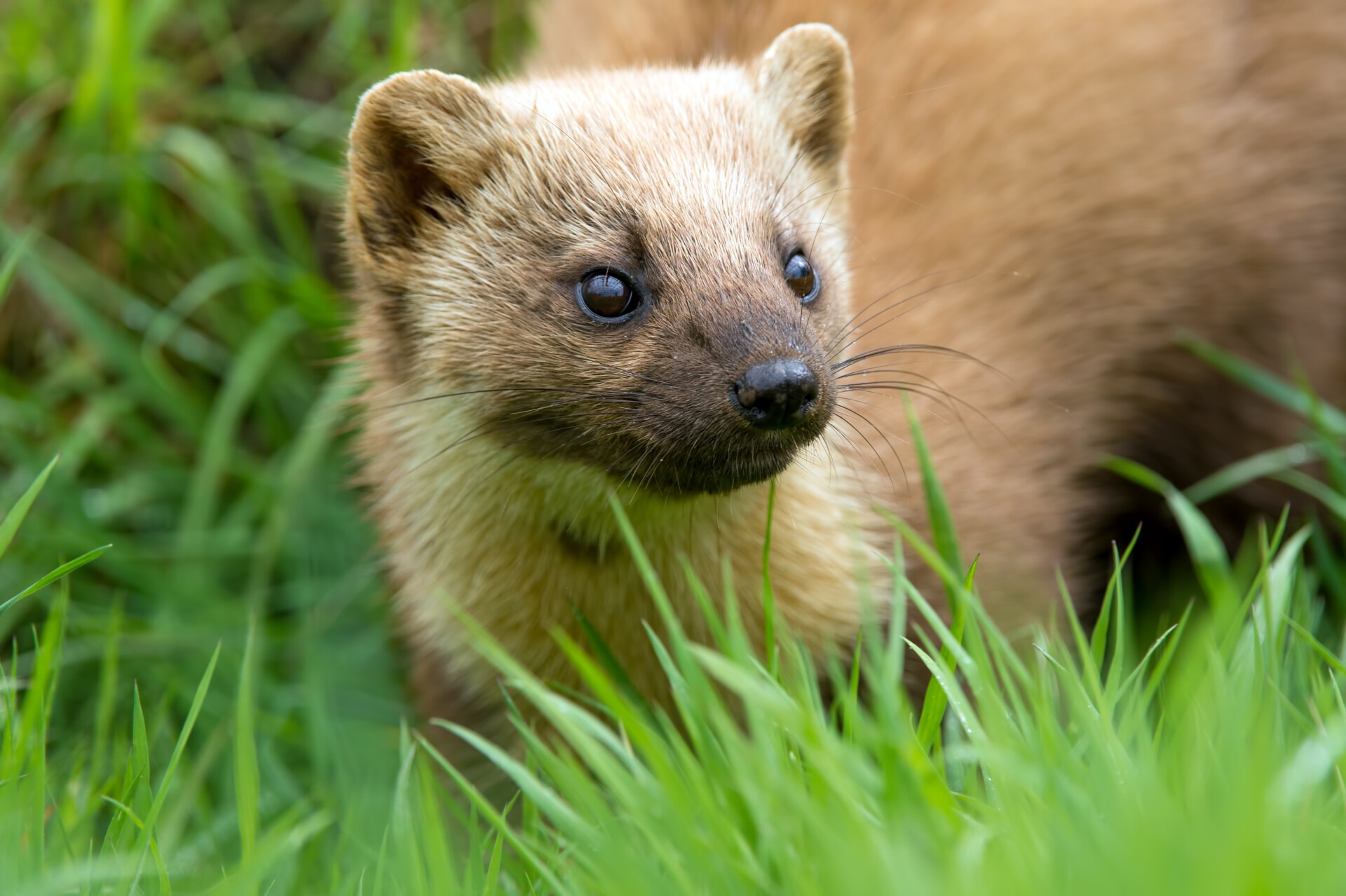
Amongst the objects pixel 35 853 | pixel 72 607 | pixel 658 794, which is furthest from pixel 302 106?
pixel 658 794

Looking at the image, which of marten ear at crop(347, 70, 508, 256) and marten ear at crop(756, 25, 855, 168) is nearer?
marten ear at crop(347, 70, 508, 256)

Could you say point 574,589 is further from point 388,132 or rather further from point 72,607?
point 72,607

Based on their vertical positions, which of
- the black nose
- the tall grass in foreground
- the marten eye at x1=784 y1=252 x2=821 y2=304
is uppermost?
the marten eye at x1=784 y1=252 x2=821 y2=304

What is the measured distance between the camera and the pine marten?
276 centimetres

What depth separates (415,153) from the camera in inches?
119

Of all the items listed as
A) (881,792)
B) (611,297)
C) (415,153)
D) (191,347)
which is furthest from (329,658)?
(881,792)

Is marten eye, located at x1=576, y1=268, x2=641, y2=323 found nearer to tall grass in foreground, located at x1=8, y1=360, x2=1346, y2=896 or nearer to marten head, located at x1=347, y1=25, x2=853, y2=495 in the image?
marten head, located at x1=347, y1=25, x2=853, y2=495

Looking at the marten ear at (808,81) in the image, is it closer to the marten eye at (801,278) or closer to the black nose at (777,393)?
the marten eye at (801,278)

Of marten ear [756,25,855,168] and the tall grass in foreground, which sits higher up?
marten ear [756,25,855,168]

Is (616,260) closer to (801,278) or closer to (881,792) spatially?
(801,278)

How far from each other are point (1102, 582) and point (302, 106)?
3.38m

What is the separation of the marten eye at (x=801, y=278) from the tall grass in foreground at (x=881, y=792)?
0.57m

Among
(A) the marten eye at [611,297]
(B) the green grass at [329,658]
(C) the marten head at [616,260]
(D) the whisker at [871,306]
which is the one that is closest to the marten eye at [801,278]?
(C) the marten head at [616,260]

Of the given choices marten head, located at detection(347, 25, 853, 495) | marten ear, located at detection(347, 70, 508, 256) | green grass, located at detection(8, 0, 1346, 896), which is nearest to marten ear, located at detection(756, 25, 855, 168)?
marten head, located at detection(347, 25, 853, 495)
